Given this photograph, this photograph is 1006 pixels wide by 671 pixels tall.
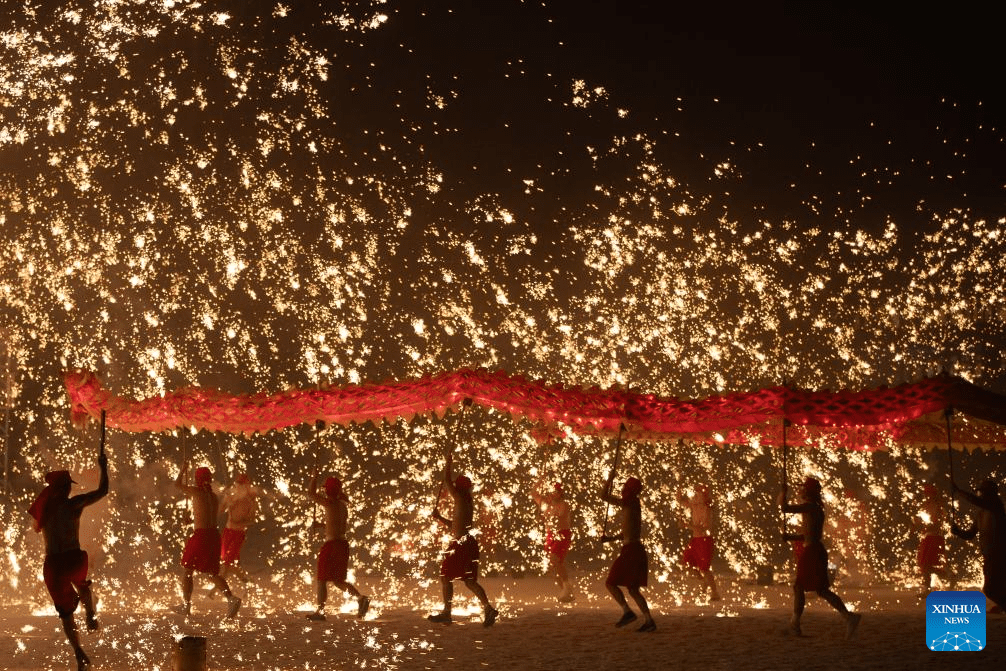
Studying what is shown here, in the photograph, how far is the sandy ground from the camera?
7805 millimetres

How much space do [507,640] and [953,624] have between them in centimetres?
345

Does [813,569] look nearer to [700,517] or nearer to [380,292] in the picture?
[700,517]

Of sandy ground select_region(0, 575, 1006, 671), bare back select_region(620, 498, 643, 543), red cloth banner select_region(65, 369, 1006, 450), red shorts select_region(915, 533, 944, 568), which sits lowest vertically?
red shorts select_region(915, 533, 944, 568)

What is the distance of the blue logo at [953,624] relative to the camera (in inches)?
324

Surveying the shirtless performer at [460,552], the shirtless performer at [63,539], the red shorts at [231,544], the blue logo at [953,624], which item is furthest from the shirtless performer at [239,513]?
the blue logo at [953,624]

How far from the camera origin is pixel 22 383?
66.8 feet

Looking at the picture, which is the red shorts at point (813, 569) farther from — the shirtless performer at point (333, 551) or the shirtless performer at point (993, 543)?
the shirtless performer at point (333, 551)

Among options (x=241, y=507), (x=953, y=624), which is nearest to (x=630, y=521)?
(x=953, y=624)

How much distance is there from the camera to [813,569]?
900 cm

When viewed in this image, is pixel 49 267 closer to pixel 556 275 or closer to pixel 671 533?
pixel 556 275

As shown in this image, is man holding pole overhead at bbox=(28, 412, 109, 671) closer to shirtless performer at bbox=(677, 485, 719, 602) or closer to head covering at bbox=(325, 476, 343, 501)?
head covering at bbox=(325, 476, 343, 501)

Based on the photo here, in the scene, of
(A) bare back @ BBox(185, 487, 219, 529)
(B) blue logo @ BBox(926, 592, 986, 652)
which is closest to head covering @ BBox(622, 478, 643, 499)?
(B) blue logo @ BBox(926, 592, 986, 652)

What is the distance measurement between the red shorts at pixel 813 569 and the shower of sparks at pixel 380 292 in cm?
958

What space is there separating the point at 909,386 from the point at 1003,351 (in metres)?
12.4
